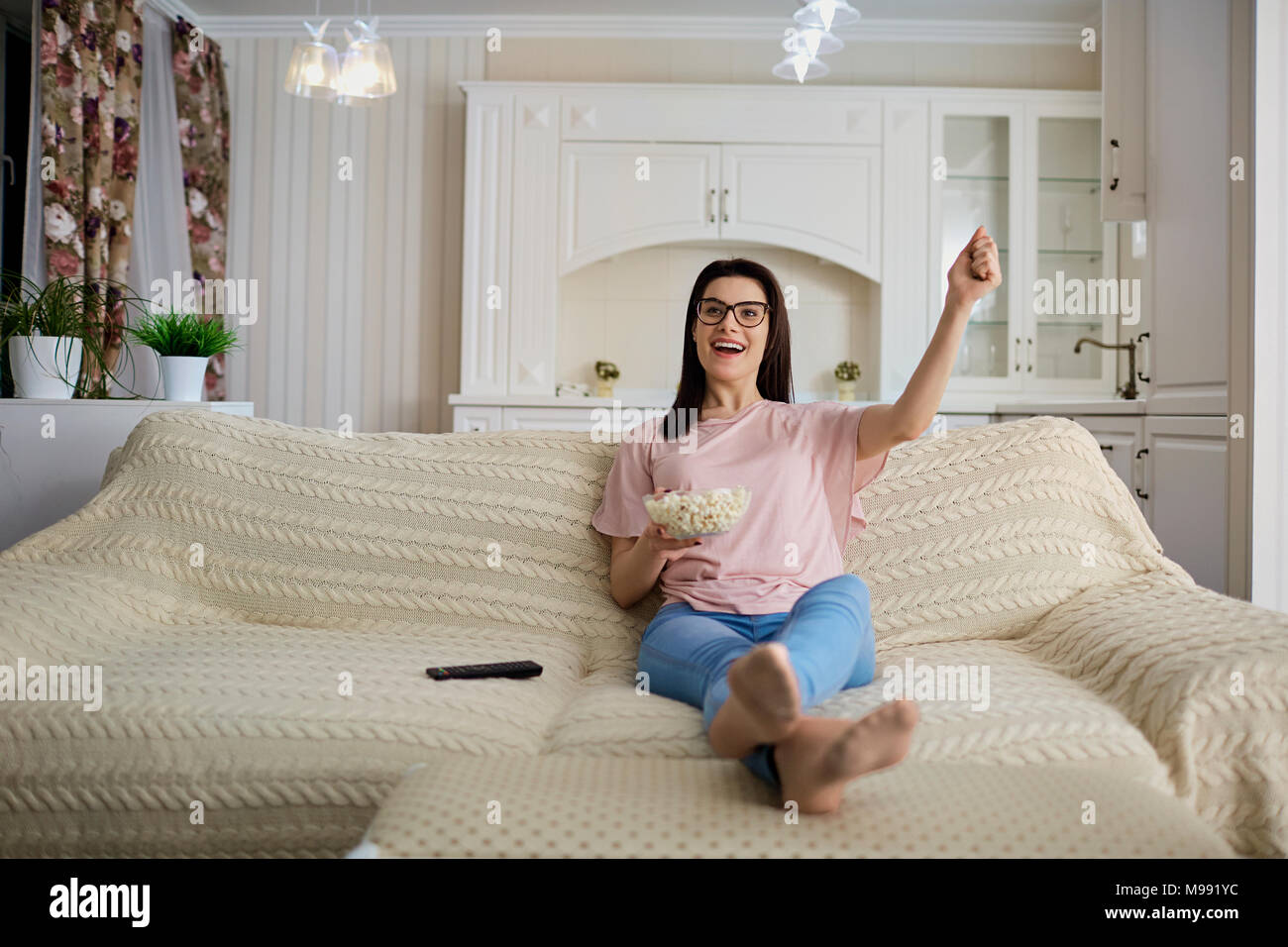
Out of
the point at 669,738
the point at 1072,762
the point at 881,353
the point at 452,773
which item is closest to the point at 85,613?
the point at 452,773

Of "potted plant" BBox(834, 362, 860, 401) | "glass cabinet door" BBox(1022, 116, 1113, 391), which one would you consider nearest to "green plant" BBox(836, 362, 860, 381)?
"potted plant" BBox(834, 362, 860, 401)

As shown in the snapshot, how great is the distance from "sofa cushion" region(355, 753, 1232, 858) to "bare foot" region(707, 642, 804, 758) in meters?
0.07

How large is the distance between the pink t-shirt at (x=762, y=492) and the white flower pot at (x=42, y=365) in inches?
66.6

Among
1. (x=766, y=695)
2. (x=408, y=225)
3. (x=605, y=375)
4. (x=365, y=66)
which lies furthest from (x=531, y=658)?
(x=408, y=225)

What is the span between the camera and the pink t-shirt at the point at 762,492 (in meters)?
1.57

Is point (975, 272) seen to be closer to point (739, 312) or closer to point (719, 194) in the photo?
point (739, 312)

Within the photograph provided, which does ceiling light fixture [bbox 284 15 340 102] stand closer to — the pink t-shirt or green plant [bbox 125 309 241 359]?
green plant [bbox 125 309 241 359]

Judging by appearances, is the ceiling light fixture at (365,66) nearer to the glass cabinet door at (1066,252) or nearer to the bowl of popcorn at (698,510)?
the bowl of popcorn at (698,510)

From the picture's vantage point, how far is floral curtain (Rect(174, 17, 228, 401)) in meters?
4.20

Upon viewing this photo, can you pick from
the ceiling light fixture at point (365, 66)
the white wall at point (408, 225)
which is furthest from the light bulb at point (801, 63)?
the white wall at point (408, 225)

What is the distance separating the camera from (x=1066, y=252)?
4.37 metres

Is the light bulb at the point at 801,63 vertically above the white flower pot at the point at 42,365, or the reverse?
the light bulb at the point at 801,63

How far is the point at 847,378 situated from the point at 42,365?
10.1 ft
